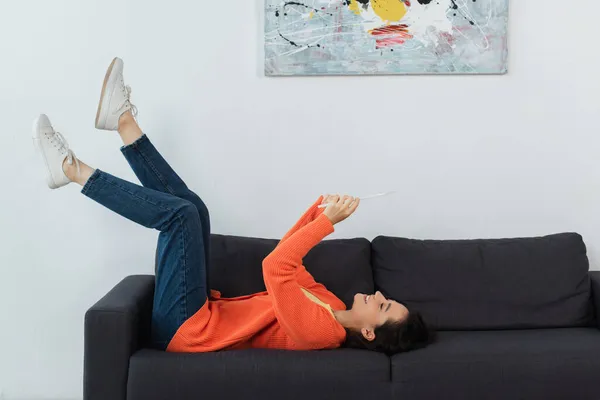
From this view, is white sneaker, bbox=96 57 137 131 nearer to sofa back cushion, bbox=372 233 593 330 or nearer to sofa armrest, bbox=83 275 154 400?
sofa armrest, bbox=83 275 154 400

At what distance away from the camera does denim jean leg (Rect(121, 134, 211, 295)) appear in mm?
2559

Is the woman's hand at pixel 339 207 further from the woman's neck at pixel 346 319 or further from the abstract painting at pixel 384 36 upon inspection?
the abstract painting at pixel 384 36

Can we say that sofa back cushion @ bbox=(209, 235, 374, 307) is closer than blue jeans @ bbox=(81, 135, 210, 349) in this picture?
No

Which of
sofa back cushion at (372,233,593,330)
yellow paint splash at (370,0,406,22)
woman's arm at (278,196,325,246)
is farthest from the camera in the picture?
yellow paint splash at (370,0,406,22)

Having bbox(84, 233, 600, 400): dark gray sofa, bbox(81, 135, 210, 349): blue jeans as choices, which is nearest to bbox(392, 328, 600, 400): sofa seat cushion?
bbox(84, 233, 600, 400): dark gray sofa

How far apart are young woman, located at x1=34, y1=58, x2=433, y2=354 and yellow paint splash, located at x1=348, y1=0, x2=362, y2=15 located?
1.01m

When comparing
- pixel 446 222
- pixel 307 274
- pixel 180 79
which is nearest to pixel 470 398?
pixel 307 274

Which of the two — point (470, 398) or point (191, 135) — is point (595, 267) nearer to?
point (470, 398)

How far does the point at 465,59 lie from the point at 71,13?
1748 millimetres

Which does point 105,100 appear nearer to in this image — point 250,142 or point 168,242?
point 168,242

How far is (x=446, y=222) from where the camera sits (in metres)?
3.15

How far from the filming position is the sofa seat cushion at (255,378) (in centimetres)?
224

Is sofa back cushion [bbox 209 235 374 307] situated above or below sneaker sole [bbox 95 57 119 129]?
below

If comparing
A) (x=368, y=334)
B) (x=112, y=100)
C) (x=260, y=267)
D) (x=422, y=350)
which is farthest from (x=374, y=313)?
(x=112, y=100)
